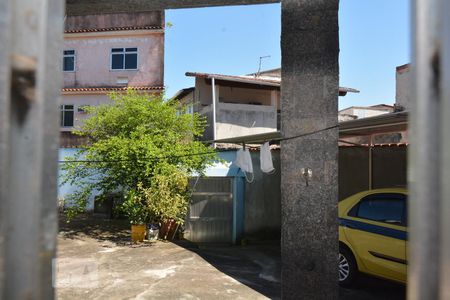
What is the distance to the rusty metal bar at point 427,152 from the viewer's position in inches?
35.8

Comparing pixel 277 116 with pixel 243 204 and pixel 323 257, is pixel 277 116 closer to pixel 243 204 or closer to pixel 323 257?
pixel 243 204

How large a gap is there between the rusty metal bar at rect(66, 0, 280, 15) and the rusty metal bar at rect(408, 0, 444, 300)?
3.95 metres

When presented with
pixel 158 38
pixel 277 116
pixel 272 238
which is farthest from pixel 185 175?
pixel 158 38

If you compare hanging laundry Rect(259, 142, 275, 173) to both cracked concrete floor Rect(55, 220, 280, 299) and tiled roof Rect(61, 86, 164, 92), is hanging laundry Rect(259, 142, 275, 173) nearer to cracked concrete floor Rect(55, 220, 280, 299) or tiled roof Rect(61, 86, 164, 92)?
cracked concrete floor Rect(55, 220, 280, 299)

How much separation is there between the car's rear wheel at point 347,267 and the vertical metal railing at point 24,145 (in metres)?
6.53

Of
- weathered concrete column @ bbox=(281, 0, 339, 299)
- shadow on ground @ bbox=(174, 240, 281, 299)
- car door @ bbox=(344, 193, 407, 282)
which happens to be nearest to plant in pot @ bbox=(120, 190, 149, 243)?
shadow on ground @ bbox=(174, 240, 281, 299)

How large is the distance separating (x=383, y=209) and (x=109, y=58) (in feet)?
55.2

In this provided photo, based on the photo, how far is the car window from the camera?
627 cm

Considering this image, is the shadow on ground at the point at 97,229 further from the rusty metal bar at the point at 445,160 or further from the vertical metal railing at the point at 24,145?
the rusty metal bar at the point at 445,160

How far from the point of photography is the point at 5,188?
3.13ft

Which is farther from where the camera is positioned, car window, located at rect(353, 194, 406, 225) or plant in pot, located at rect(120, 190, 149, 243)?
plant in pot, located at rect(120, 190, 149, 243)

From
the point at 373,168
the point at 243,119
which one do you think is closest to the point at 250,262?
the point at 373,168

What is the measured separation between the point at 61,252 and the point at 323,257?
7.25 meters

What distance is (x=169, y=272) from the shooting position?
25.6 feet
